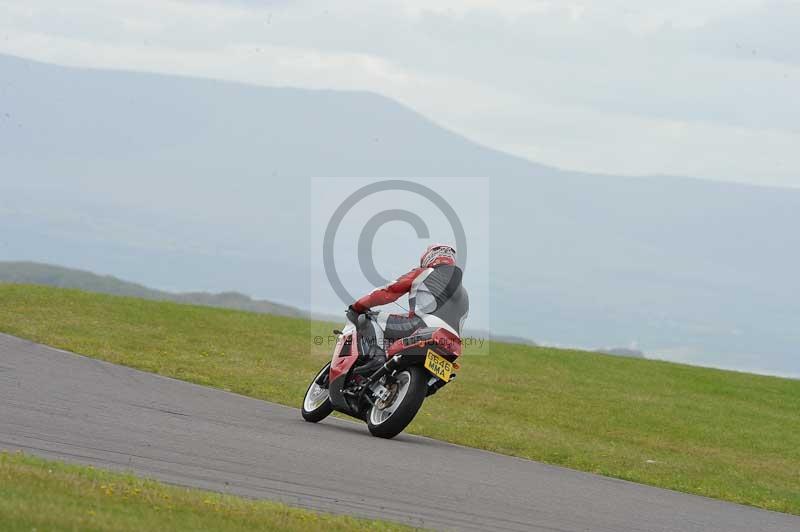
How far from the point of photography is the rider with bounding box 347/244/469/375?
Result: 15172 mm

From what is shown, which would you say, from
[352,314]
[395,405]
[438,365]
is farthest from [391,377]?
[352,314]

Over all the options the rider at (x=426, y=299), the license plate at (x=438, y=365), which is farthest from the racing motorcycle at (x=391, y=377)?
the rider at (x=426, y=299)

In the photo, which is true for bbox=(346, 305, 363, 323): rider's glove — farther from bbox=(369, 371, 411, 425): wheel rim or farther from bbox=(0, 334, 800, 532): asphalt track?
bbox=(0, 334, 800, 532): asphalt track

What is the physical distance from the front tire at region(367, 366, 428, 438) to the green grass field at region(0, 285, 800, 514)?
0.69 meters

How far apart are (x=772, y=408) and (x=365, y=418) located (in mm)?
15515

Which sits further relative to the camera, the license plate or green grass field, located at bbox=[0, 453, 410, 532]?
the license plate

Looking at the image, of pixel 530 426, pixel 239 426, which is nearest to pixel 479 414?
pixel 530 426

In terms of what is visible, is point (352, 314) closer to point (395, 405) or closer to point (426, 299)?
point (426, 299)

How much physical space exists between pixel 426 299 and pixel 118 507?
286 inches

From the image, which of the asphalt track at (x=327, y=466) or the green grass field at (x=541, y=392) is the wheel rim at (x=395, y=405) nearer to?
the asphalt track at (x=327, y=466)

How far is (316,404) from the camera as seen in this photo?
16.4 m

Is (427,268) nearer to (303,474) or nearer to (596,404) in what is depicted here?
(303,474)

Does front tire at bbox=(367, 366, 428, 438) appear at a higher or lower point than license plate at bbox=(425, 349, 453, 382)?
lower

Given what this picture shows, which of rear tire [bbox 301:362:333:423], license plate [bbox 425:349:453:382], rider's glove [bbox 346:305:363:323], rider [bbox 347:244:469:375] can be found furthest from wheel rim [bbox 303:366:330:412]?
license plate [bbox 425:349:453:382]
